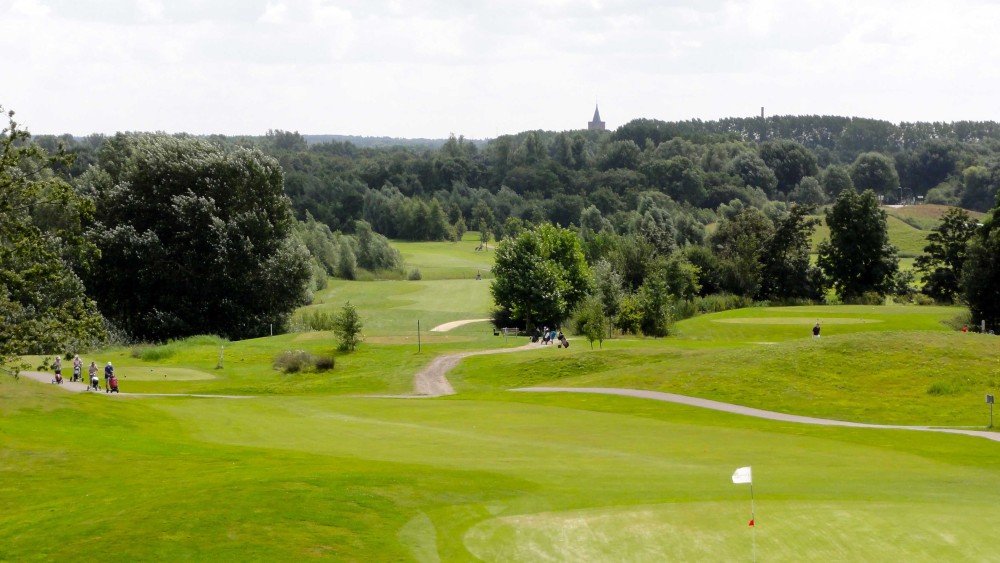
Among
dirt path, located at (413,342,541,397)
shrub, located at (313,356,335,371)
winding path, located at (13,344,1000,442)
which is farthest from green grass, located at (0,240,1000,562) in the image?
winding path, located at (13,344,1000,442)

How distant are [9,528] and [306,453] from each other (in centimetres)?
1089

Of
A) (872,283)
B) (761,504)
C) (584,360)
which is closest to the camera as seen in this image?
(761,504)

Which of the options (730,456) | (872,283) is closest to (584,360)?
(730,456)

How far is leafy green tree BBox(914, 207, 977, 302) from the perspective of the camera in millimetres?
105375

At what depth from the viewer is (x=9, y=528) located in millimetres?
19203

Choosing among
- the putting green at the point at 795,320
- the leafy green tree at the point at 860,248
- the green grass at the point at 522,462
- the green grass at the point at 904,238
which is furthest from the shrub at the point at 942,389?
the green grass at the point at 904,238

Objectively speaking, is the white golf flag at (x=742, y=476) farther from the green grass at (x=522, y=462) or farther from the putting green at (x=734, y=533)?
the green grass at (x=522, y=462)

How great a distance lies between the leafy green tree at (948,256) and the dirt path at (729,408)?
69.6m

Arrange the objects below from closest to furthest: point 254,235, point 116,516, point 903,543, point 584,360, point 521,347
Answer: point 903,543 → point 116,516 → point 584,360 → point 521,347 → point 254,235

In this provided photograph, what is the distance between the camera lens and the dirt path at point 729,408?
37625 mm

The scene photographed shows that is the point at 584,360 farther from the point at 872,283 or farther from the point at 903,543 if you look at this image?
the point at 872,283

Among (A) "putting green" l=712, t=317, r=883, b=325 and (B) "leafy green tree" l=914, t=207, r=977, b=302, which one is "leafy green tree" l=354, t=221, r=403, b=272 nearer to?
(A) "putting green" l=712, t=317, r=883, b=325

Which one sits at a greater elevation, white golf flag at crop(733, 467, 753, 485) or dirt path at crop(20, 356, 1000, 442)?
white golf flag at crop(733, 467, 753, 485)

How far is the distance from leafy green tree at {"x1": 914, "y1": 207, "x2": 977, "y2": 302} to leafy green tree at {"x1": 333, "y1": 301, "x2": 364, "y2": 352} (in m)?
69.8
